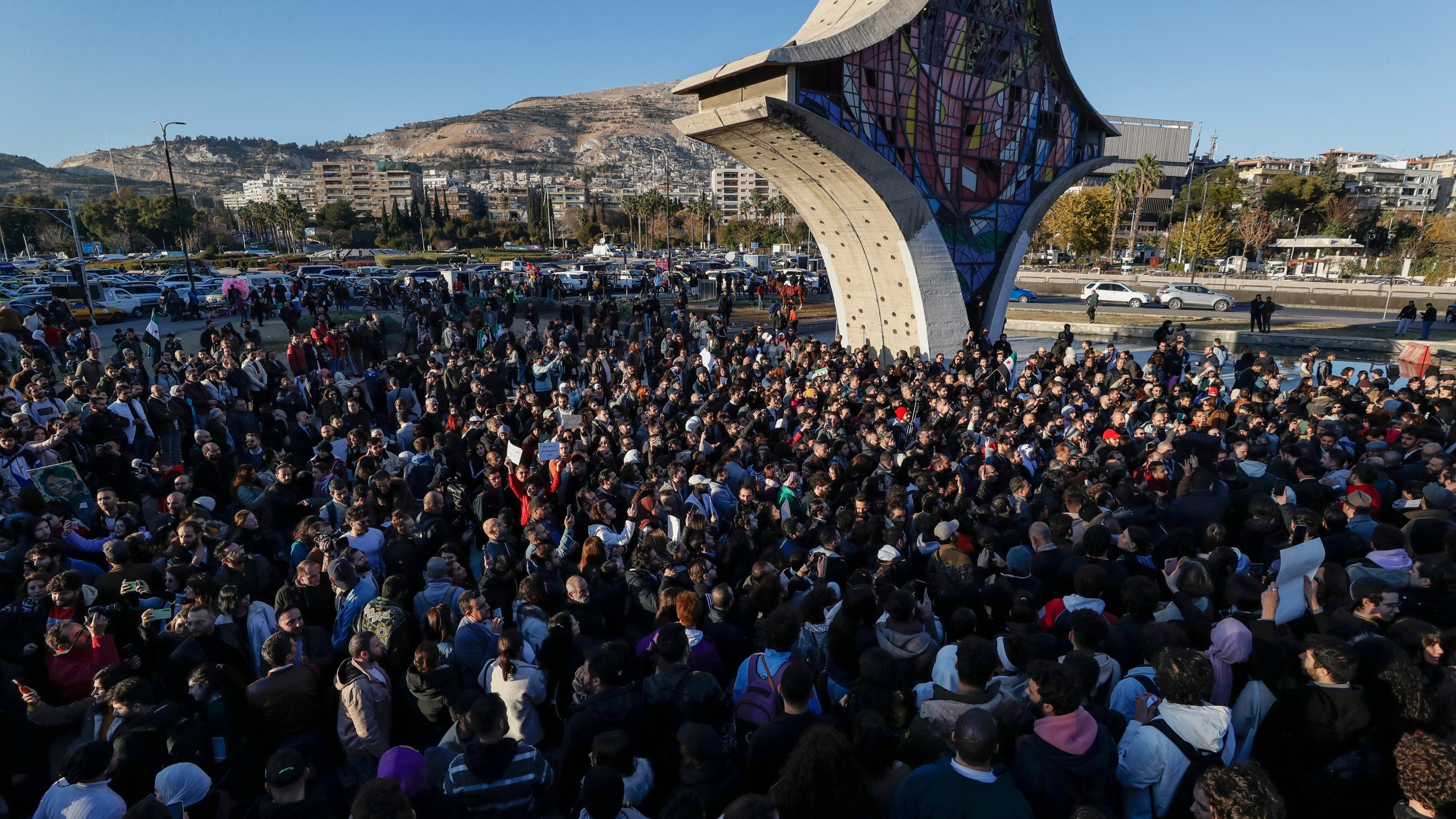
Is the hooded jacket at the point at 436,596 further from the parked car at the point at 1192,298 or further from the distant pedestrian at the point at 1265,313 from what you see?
the parked car at the point at 1192,298

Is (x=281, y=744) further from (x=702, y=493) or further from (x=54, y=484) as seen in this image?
(x=54, y=484)

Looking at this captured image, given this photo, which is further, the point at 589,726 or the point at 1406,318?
the point at 1406,318

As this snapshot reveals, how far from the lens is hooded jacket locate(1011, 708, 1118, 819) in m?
3.05

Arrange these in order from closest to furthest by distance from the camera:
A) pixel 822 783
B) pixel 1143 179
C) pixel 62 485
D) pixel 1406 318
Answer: pixel 822 783 < pixel 62 485 < pixel 1406 318 < pixel 1143 179

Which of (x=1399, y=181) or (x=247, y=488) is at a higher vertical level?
(x=1399, y=181)

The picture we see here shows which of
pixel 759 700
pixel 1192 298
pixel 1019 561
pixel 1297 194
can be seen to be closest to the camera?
pixel 759 700

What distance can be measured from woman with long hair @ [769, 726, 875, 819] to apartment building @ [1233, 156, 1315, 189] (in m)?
121

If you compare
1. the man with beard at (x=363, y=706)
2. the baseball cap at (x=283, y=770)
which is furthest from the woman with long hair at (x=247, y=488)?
the baseball cap at (x=283, y=770)

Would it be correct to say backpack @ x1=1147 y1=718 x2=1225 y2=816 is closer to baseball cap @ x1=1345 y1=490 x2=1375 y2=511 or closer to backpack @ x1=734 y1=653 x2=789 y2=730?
backpack @ x1=734 y1=653 x2=789 y2=730

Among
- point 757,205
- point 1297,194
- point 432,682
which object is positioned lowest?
point 432,682

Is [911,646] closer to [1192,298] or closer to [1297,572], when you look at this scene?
[1297,572]

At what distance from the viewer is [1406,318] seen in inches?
904

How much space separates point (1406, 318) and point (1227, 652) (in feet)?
90.6

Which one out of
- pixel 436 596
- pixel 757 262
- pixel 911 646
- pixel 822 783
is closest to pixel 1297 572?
→ pixel 911 646
